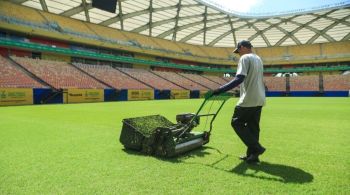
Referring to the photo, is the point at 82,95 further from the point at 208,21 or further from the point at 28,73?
the point at 208,21

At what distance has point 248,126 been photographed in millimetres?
4652

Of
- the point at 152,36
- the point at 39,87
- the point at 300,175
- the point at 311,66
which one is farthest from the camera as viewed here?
the point at 311,66

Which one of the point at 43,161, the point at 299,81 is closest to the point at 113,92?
the point at 43,161

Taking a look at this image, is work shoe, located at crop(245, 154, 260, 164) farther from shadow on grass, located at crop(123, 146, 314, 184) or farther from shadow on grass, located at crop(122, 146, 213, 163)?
shadow on grass, located at crop(122, 146, 213, 163)

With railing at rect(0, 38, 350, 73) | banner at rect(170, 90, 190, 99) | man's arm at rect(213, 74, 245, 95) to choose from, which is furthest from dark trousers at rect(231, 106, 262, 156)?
banner at rect(170, 90, 190, 99)

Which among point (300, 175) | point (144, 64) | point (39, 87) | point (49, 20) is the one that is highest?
point (49, 20)

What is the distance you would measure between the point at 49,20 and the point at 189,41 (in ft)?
98.7

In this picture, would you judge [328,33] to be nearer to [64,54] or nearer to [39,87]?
[64,54]

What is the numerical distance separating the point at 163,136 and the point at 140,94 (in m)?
31.8

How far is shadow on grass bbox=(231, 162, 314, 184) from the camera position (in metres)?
3.76

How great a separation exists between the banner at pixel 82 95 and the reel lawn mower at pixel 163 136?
2368cm

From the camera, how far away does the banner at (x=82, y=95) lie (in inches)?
1087

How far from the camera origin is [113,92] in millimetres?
33438

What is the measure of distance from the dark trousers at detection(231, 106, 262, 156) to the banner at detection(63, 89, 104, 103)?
25.3 metres
